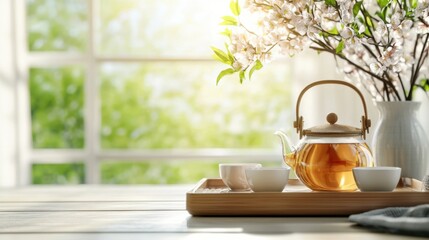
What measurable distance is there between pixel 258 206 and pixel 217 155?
2328mm

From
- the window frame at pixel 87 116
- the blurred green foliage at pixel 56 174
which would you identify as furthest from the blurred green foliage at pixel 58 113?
the window frame at pixel 87 116

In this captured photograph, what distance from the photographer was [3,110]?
12.3 feet

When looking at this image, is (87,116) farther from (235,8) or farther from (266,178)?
(266,178)

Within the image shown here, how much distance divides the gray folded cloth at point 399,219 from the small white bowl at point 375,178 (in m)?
0.15

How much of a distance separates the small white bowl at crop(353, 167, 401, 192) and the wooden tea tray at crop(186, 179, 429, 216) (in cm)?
5

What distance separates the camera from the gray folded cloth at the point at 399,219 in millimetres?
1273

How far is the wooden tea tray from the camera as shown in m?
1.56

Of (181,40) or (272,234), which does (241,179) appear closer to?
(272,234)

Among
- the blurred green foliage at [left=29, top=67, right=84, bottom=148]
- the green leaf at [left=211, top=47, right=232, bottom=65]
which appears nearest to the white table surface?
the green leaf at [left=211, top=47, right=232, bottom=65]

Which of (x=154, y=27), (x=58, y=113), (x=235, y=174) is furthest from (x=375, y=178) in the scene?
(x=58, y=113)

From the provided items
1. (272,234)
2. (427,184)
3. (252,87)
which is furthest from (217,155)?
(272,234)

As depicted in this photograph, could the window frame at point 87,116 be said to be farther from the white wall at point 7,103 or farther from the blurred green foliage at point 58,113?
the blurred green foliage at point 58,113

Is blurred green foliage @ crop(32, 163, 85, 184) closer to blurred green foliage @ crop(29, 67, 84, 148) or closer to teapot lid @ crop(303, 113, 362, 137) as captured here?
blurred green foliage @ crop(29, 67, 84, 148)

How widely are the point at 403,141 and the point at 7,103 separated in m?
2.42
